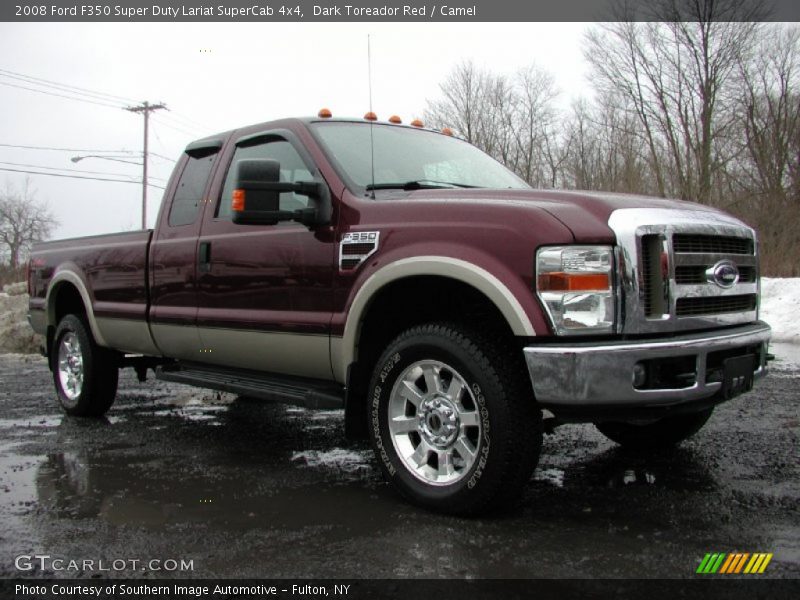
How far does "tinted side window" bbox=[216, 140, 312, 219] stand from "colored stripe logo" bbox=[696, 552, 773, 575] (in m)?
2.72

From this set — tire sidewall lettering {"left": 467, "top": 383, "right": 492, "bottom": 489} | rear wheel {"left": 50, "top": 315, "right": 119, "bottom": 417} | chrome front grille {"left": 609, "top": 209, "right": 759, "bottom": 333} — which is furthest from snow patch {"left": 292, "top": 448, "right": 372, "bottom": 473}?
rear wheel {"left": 50, "top": 315, "right": 119, "bottom": 417}

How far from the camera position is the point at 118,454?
481cm

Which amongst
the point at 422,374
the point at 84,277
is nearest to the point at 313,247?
the point at 422,374

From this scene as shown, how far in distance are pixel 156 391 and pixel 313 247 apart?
4489 millimetres

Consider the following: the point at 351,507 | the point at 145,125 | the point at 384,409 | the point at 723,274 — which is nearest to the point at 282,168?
the point at 384,409

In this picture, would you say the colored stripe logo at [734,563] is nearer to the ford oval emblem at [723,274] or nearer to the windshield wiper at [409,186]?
the ford oval emblem at [723,274]

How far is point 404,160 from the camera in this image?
4.54m

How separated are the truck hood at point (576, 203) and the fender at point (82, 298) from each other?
3348mm

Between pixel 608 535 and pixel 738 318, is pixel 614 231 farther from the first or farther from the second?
pixel 608 535

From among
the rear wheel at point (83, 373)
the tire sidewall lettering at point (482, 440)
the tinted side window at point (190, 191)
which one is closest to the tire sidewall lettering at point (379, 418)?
the tire sidewall lettering at point (482, 440)

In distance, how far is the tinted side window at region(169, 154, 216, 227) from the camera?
5152mm

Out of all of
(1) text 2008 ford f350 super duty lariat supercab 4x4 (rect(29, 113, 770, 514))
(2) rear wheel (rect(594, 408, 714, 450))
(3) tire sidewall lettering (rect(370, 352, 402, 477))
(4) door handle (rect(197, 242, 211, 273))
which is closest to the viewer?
(1) text 2008 ford f350 super duty lariat supercab 4x4 (rect(29, 113, 770, 514))

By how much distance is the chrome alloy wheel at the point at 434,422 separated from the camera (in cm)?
341

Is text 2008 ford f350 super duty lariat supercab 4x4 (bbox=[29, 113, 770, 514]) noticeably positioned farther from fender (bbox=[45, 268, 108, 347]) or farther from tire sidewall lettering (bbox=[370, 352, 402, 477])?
fender (bbox=[45, 268, 108, 347])
